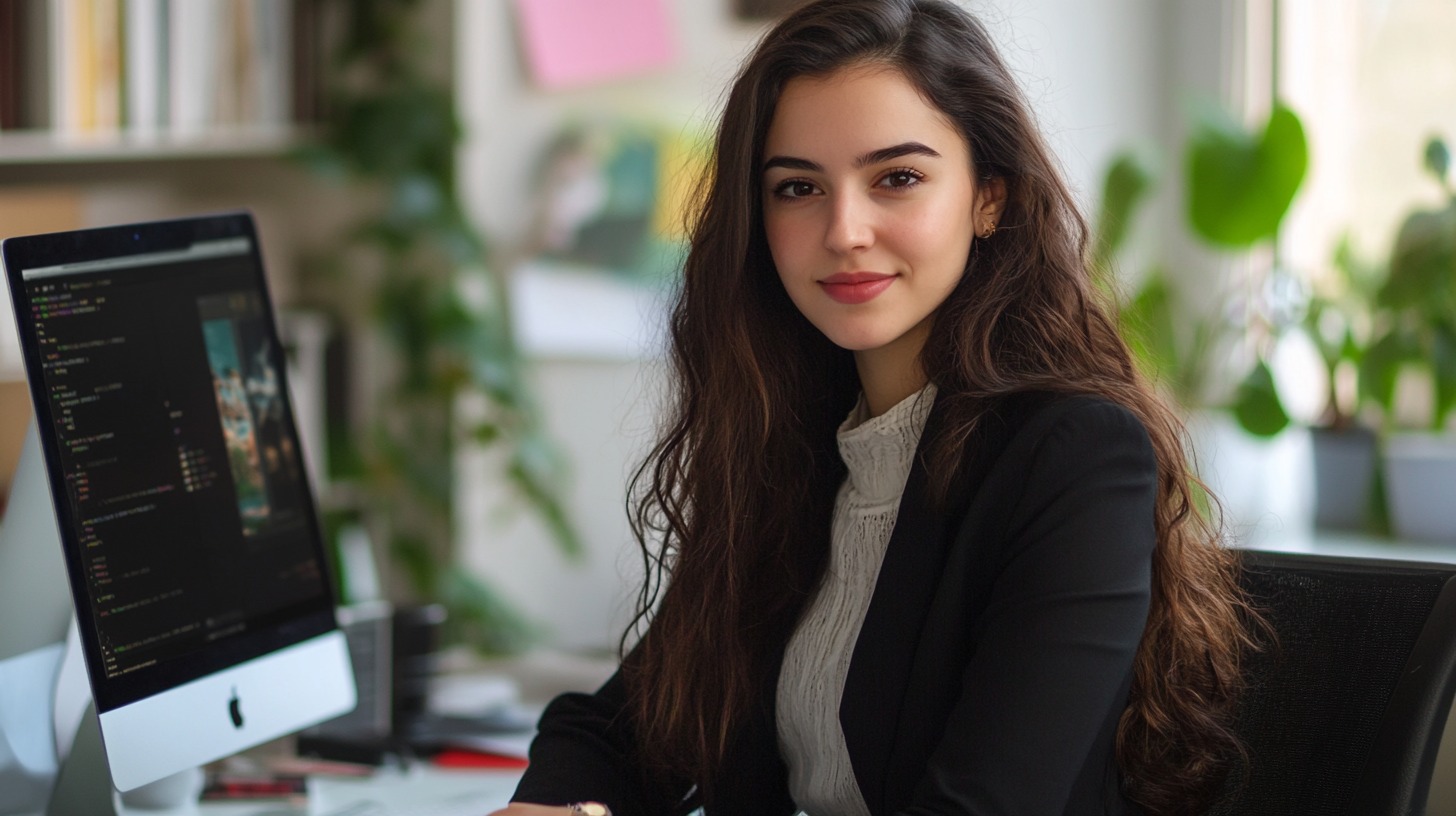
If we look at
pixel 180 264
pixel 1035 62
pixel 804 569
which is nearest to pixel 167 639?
pixel 180 264

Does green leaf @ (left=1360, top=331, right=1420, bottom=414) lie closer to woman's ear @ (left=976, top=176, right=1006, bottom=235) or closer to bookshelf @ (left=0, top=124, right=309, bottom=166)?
woman's ear @ (left=976, top=176, right=1006, bottom=235)

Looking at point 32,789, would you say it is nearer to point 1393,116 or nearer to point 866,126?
point 866,126

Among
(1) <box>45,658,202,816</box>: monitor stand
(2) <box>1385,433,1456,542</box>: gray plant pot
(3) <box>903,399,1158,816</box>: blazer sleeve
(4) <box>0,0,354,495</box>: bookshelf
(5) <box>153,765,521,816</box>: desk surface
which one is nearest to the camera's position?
(3) <box>903,399,1158,816</box>: blazer sleeve

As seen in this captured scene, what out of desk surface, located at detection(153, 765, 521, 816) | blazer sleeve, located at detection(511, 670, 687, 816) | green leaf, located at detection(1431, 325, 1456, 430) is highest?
green leaf, located at detection(1431, 325, 1456, 430)

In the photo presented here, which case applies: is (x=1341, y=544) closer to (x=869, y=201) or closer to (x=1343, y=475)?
(x=1343, y=475)

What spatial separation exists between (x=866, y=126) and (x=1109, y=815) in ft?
1.81

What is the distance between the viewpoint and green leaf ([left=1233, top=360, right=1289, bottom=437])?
2.03 meters

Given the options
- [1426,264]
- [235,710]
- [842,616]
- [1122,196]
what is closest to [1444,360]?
[1426,264]

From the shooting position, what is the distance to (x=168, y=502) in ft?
3.97

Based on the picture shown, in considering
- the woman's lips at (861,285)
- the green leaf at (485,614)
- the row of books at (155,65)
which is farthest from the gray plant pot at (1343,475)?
the row of books at (155,65)

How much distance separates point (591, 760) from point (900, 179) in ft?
1.80

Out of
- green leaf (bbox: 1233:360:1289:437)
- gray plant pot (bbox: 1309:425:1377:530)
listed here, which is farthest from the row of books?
gray plant pot (bbox: 1309:425:1377:530)

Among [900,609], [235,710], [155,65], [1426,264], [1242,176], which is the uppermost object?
[155,65]

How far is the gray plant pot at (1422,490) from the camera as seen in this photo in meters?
1.98
